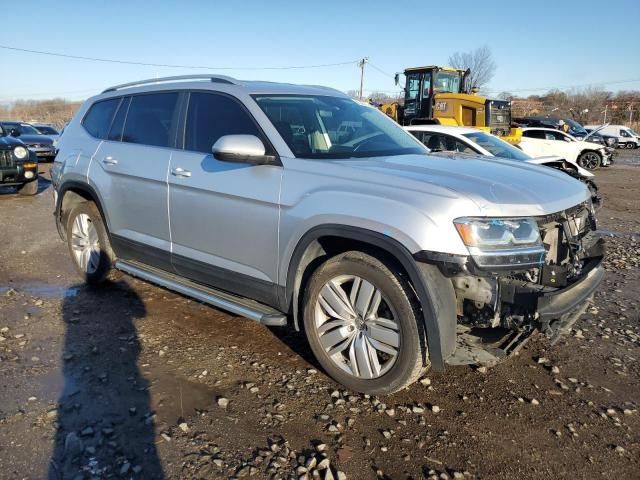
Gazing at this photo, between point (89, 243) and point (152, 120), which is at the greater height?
point (152, 120)

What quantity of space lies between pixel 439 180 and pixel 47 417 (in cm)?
262

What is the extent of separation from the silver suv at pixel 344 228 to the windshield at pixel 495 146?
4.67 m

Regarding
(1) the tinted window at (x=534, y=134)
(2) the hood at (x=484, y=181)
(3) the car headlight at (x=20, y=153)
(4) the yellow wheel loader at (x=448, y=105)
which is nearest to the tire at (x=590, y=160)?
(1) the tinted window at (x=534, y=134)

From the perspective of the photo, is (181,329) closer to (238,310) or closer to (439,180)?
(238,310)

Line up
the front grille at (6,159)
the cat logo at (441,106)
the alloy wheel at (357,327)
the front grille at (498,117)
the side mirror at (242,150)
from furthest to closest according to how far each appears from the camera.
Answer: the cat logo at (441,106) → the front grille at (498,117) → the front grille at (6,159) → the side mirror at (242,150) → the alloy wheel at (357,327)

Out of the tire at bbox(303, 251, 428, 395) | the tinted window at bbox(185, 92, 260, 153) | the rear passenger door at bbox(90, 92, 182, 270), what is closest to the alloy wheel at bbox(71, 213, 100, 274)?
the rear passenger door at bbox(90, 92, 182, 270)

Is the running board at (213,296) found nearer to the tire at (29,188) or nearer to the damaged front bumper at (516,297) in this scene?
the damaged front bumper at (516,297)

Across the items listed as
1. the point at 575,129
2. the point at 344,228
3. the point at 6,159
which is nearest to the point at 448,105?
the point at 6,159

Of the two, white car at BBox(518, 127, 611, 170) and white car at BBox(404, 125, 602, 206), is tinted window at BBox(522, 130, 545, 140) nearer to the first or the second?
white car at BBox(518, 127, 611, 170)

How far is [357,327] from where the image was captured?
10.3 feet

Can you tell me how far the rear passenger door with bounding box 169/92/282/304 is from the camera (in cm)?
339

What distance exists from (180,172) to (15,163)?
9.06m

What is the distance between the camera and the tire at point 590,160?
18.9 meters

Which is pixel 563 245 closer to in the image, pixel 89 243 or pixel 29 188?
pixel 89 243
